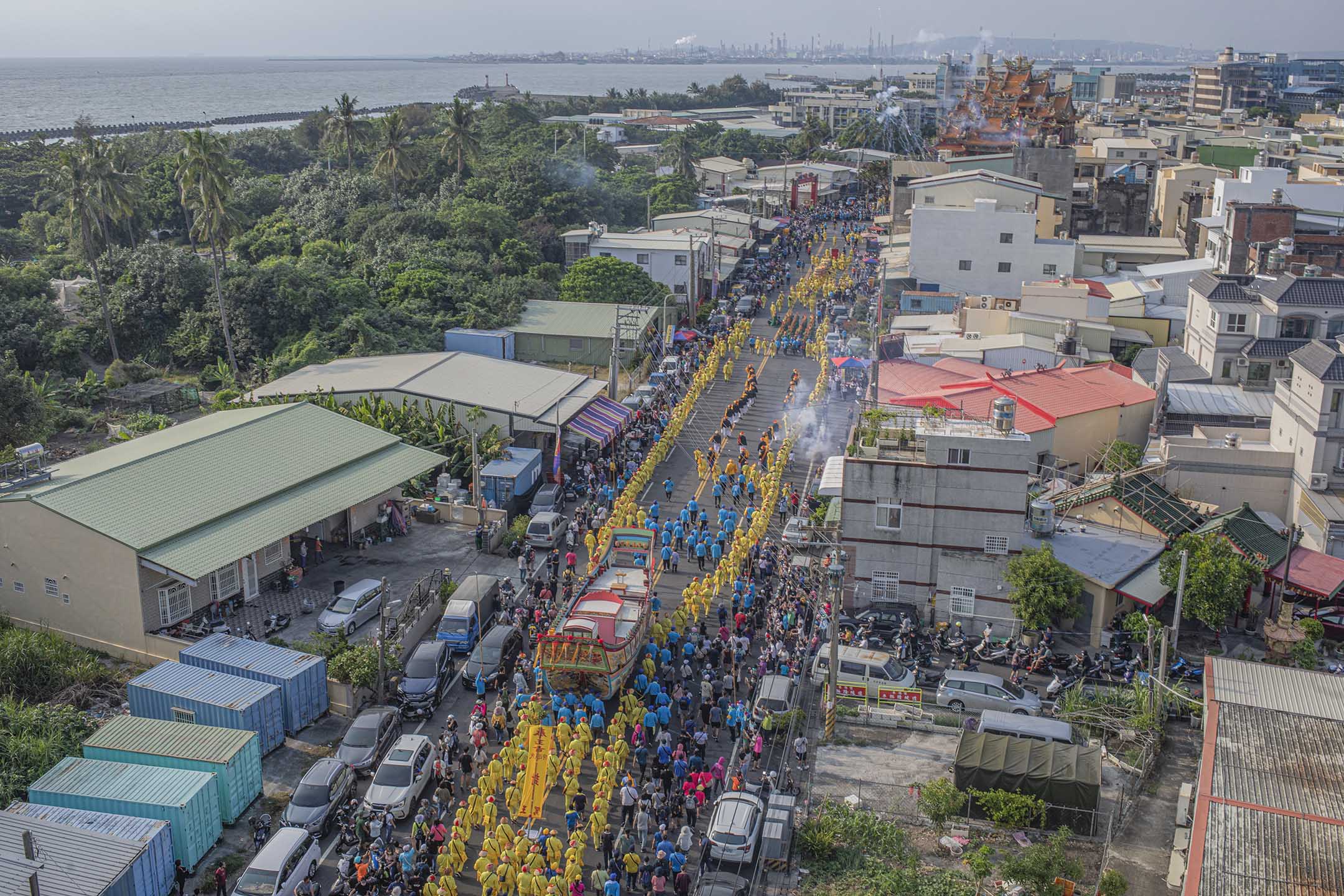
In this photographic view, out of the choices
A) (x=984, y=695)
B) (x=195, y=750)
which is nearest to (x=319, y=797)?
(x=195, y=750)

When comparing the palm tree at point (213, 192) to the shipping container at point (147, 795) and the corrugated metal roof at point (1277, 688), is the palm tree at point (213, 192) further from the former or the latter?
the corrugated metal roof at point (1277, 688)

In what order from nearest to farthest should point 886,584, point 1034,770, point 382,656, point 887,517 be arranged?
point 1034,770, point 382,656, point 887,517, point 886,584

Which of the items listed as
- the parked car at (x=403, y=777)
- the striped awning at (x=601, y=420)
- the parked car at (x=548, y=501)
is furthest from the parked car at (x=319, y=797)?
the striped awning at (x=601, y=420)

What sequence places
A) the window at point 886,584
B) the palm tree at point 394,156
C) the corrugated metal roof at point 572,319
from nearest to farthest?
1. the window at point 886,584
2. the corrugated metal roof at point 572,319
3. the palm tree at point 394,156

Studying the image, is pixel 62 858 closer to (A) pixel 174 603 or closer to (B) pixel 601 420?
(A) pixel 174 603

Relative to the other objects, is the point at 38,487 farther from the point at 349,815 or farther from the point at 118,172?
the point at 118,172
